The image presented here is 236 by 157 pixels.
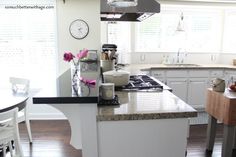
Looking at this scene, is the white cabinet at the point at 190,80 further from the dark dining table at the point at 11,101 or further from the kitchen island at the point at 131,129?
the kitchen island at the point at 131,129

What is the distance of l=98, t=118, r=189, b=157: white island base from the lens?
1.71 m

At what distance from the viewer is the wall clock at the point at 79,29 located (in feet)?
14.2

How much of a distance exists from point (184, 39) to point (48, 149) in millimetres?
3832

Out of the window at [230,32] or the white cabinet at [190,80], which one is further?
the window at [230,32]

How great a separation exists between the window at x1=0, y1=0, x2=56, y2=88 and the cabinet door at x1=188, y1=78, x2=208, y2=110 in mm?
2787

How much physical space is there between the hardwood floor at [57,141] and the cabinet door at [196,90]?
0.78 metres

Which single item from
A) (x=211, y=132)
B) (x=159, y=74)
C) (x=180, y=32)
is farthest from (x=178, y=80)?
(x=211, y=132)

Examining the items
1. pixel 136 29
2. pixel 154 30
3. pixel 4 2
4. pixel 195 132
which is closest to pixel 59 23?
pixel 4 2

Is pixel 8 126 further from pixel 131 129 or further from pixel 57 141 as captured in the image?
pixel 131 129

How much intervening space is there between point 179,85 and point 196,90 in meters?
0.41

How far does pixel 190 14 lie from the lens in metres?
5.34

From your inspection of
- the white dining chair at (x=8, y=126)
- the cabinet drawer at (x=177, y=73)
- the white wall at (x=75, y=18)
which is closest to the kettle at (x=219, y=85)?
the cabinet drawer at (x=177, y=73)

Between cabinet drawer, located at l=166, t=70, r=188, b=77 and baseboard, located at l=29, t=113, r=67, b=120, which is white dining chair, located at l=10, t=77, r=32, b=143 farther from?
cabinet drawer, located at l=166, t=70, r=188, b=77

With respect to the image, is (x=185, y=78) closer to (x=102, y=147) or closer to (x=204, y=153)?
(x=204, y=153)
